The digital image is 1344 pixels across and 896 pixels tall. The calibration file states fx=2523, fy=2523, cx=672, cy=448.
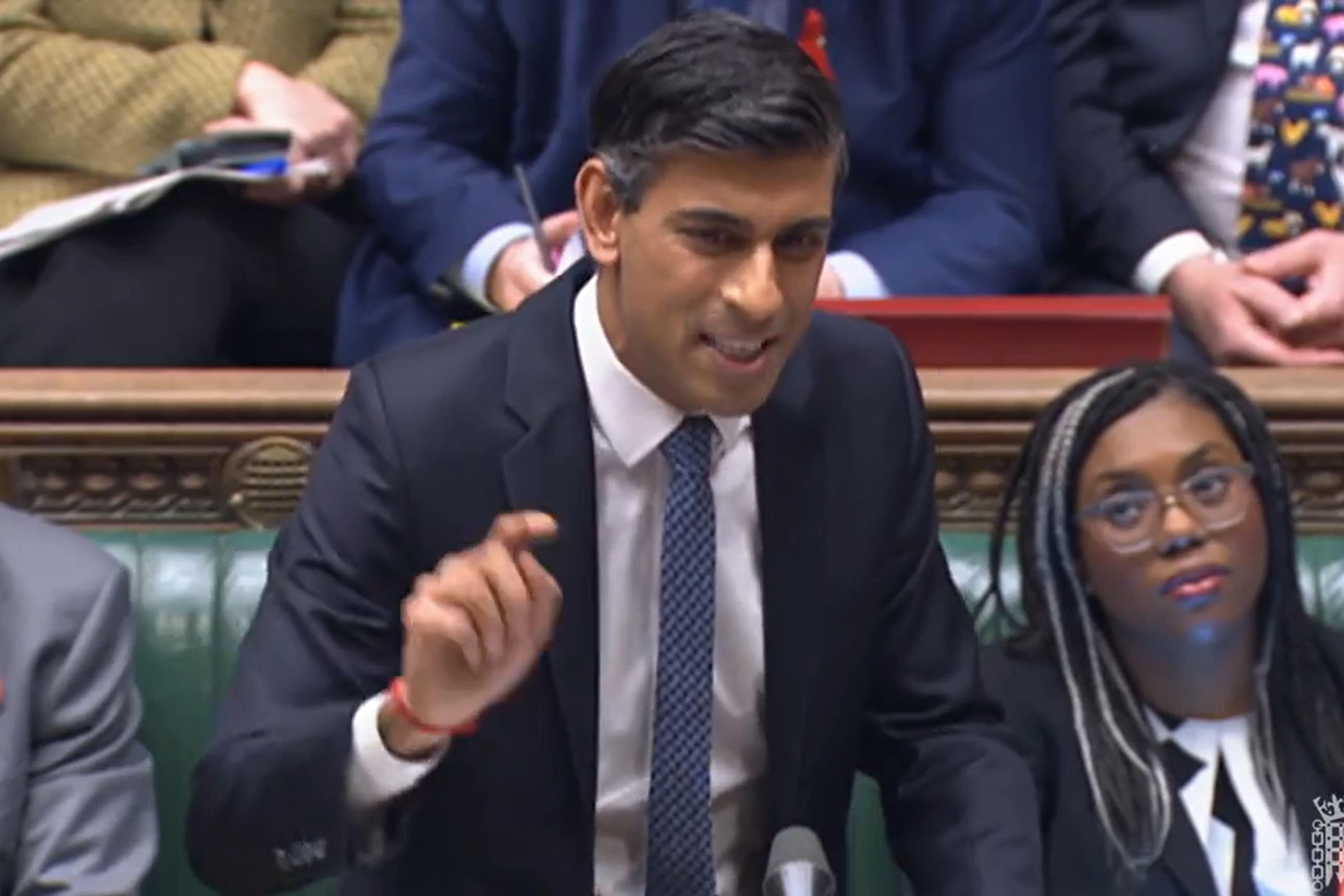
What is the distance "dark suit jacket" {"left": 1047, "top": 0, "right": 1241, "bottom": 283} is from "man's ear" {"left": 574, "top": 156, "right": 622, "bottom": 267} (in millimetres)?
A: 916

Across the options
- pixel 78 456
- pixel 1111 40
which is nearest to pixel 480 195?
pixel 78 456

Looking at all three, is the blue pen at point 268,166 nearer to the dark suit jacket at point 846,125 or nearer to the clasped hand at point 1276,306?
the dark suit jacket at point 846,125

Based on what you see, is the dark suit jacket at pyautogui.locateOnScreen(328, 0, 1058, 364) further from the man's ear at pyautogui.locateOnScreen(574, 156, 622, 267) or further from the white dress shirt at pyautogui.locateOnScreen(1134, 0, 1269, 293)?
the man's ear at pyautogui.locateOnScreen(574, 156, 622, 267)

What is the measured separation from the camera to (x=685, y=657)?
139 centimetres

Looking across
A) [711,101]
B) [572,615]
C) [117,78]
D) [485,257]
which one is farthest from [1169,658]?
[117,78]

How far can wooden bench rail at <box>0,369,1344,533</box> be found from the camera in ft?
6.14

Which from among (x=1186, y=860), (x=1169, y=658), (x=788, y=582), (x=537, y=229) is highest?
(x=537, y=229)

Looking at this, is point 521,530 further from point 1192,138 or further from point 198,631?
point 1192,138

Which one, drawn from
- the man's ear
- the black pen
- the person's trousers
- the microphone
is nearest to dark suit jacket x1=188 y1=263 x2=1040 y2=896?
the man's ear

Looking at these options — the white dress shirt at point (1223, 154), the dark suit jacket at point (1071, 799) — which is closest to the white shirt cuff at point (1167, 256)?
the white dress shirt at point (1223, 154)

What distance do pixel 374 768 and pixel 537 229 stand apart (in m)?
0.76

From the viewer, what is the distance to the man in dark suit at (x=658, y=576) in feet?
4.13

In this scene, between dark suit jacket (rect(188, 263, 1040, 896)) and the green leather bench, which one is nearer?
dark suit jacket (rect(188, 263, 1040, 896))

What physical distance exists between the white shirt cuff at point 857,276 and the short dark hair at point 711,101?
700 mm
